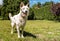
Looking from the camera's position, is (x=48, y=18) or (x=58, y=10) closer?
(x=58, y=10)

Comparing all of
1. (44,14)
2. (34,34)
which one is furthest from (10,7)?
(34,34)

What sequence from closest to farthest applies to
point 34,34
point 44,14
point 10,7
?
point 34,34, point 10,7, point 44,14

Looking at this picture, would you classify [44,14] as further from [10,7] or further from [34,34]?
[34,34]

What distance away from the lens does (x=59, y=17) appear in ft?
79.3

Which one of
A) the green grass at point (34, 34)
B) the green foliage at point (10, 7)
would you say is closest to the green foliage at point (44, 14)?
the green foliage at point (10, 7)

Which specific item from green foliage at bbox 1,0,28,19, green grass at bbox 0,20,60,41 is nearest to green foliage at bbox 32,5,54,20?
green foliage at bbox 1,0,28,19

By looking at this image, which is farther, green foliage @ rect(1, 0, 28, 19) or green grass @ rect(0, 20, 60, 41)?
green foliage @ rect(1, 0, 28, 19)

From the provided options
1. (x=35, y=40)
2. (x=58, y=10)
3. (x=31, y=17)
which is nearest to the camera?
(x=35, y=40)

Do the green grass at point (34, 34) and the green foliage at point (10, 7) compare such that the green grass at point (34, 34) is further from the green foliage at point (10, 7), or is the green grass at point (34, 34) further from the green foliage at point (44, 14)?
the green foliage at point (44, 14)

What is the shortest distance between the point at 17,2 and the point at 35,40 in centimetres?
1591

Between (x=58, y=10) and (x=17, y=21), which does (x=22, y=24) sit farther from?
(x=58, y=10)

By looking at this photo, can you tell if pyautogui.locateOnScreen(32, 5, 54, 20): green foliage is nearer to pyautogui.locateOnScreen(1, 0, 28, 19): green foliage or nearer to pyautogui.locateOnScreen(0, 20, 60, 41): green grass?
pyautogui.locateOnScreen(1, 0, 28, 19): green foliage

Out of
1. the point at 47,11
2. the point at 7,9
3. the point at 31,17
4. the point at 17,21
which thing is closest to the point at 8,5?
the point at 7,9

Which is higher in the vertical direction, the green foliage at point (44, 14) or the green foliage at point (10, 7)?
the green foliage at point (10, 7)
